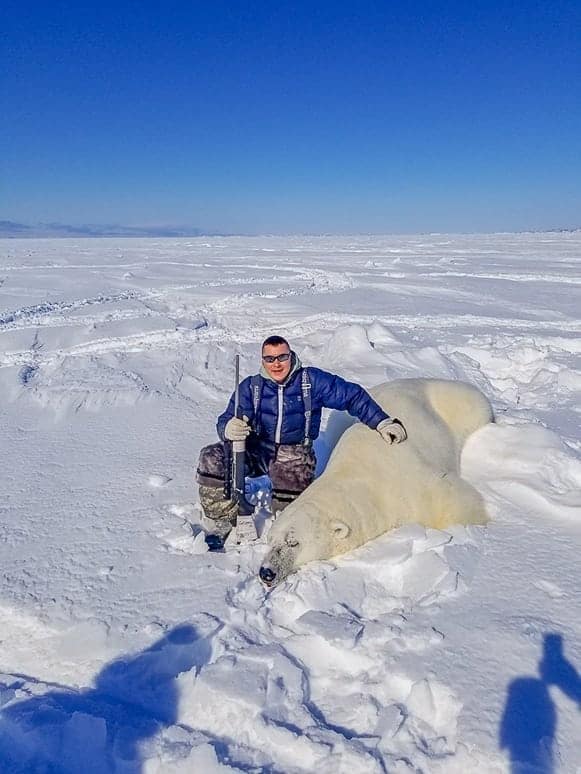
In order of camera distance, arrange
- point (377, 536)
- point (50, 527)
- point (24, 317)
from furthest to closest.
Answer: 1. point (24, 317)
2. point (50, 527)
3. point (377, 536)

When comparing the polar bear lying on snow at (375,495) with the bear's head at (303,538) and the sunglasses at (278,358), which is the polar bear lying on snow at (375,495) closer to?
the bear's head at (303,538)

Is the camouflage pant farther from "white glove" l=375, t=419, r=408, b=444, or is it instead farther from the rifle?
"white glove" l=375, t=419, r=408, b=444

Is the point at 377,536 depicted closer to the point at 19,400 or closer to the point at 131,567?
the point at 131,567

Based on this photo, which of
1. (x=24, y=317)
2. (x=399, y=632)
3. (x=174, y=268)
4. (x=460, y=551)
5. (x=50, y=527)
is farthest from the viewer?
(x=174, y=268)

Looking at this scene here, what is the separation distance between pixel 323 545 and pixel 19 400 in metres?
4.39

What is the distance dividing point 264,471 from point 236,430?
0.57 metres

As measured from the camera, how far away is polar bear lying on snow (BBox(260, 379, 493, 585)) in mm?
3178

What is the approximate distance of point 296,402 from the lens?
3.72 metres

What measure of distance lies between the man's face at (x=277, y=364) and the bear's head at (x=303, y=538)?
2.83 ft

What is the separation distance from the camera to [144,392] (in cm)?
623

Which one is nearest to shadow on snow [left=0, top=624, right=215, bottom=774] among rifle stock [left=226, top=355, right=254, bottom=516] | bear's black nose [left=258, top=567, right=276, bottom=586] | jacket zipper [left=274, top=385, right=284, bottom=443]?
bear's black nose [left=258, top=567, right=276, bottom=586]

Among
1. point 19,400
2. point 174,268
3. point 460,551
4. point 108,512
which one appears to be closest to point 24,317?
point 19,400

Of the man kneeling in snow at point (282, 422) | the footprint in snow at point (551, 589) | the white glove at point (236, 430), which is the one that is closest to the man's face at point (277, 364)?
the man kneeling in snow at point (282, 422)

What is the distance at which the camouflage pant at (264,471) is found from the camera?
11.6 ft
